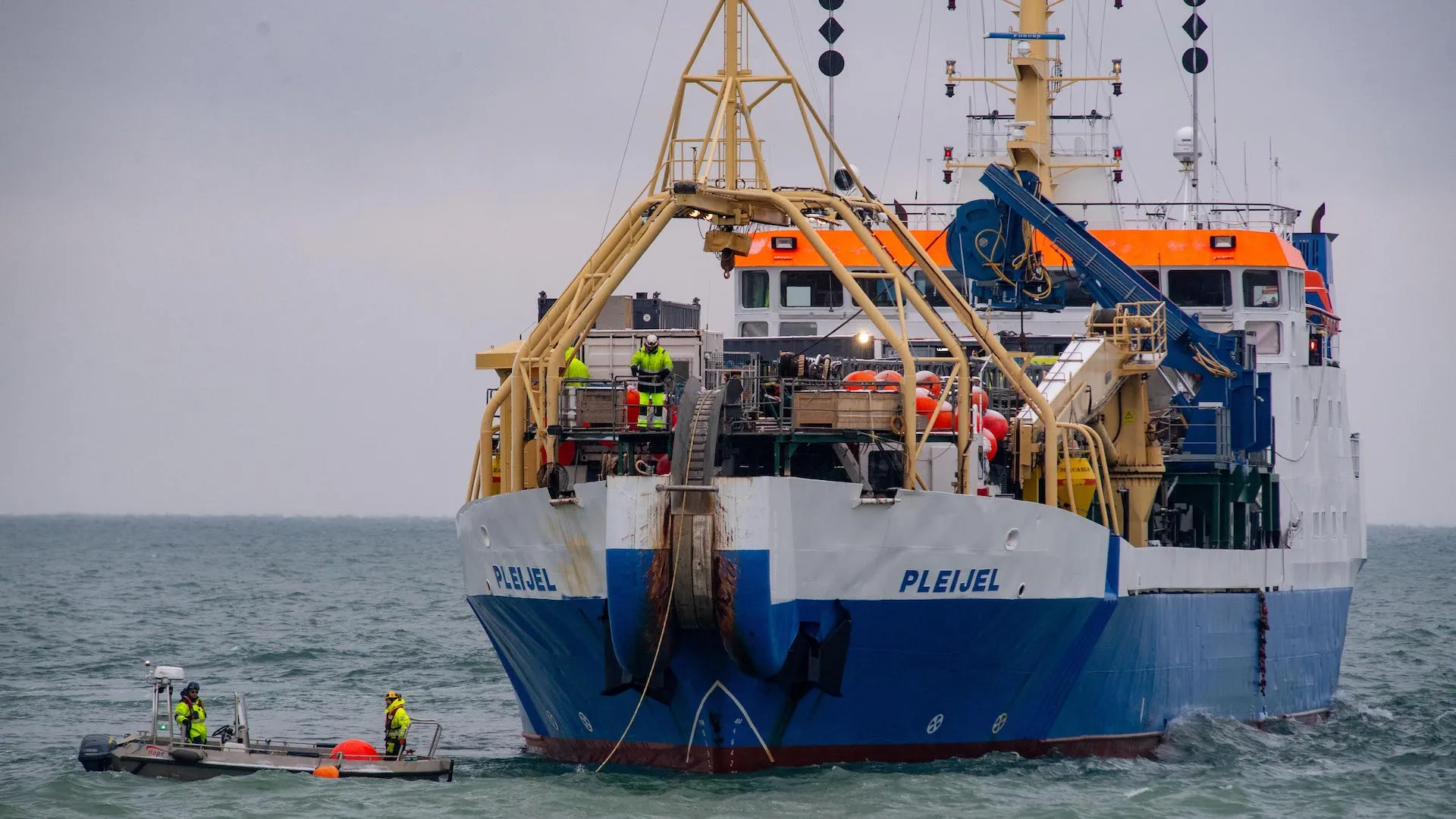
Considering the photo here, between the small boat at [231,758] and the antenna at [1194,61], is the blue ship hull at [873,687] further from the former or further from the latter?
the antenna at [1194,61]

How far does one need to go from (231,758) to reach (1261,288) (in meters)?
18.5

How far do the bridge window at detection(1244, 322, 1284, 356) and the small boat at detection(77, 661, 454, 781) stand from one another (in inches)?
626

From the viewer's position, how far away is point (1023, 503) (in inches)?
880

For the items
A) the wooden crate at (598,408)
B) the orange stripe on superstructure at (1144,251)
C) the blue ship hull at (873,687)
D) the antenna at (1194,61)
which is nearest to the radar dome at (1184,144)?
the antenna at (1194,61)

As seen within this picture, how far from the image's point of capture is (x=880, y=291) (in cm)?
3247

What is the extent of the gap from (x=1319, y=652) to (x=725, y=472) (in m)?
16.1

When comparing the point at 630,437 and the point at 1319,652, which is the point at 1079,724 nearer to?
the point at 630,437

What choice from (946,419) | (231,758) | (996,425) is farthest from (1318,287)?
(231,758)

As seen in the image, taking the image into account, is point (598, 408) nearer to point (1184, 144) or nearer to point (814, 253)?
point (814, 253)

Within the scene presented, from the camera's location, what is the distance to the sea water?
69.2ft

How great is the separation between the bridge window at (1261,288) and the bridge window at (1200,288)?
0.97 feet

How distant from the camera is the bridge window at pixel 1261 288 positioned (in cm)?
3241

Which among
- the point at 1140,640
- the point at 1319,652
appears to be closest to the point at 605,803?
the point at 1140,640

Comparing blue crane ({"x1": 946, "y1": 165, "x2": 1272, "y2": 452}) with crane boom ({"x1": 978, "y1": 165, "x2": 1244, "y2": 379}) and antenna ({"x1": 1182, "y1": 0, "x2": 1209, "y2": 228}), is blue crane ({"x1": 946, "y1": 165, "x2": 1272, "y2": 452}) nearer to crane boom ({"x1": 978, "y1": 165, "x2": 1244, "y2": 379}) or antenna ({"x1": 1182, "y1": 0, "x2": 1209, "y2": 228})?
crane boom ({"x1": 978, "y1": 165, "x2": 1244, "y2": 379})
